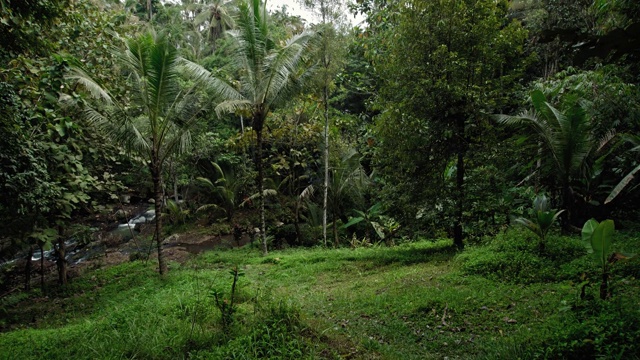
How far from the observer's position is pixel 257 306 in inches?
178

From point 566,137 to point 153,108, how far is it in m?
9.17

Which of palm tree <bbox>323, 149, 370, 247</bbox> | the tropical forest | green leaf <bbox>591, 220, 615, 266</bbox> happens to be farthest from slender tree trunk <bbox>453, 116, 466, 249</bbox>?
palm tree <bbox>323, 149, 370, 247</bbox>

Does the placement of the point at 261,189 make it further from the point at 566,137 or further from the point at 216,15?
the point at 216,15

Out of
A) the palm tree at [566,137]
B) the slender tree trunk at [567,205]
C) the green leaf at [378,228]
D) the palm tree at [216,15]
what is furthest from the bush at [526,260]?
the palm tree at [216,15]

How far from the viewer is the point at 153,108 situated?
8961mm

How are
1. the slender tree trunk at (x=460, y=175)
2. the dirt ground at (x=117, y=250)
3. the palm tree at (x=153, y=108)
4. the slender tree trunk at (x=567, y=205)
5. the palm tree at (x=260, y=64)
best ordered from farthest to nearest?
the dirt ground at (x=117, y=250), the palm tree at (x=260, y=64), the palm tree at (x=153, y=108), the slender tree trunk at (x=460, y=175), the slender tree trunk at (x=567, y=205)

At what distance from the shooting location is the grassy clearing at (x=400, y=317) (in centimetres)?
353

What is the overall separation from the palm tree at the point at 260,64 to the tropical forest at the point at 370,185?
0.06m

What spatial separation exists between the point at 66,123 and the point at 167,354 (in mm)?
3001

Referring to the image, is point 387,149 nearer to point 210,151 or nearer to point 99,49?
point 99,49

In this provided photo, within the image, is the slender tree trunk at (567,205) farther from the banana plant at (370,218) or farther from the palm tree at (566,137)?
the banana plant at (370,218)

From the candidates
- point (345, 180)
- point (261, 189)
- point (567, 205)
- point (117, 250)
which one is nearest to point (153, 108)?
point (261, 189)

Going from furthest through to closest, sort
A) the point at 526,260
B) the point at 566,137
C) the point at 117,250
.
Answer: the point at 117,250 < the point at 566,137 < the point at 526,260

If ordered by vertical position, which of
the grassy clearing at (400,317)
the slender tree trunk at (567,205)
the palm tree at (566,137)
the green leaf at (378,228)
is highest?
the palm tree at (566,137)
